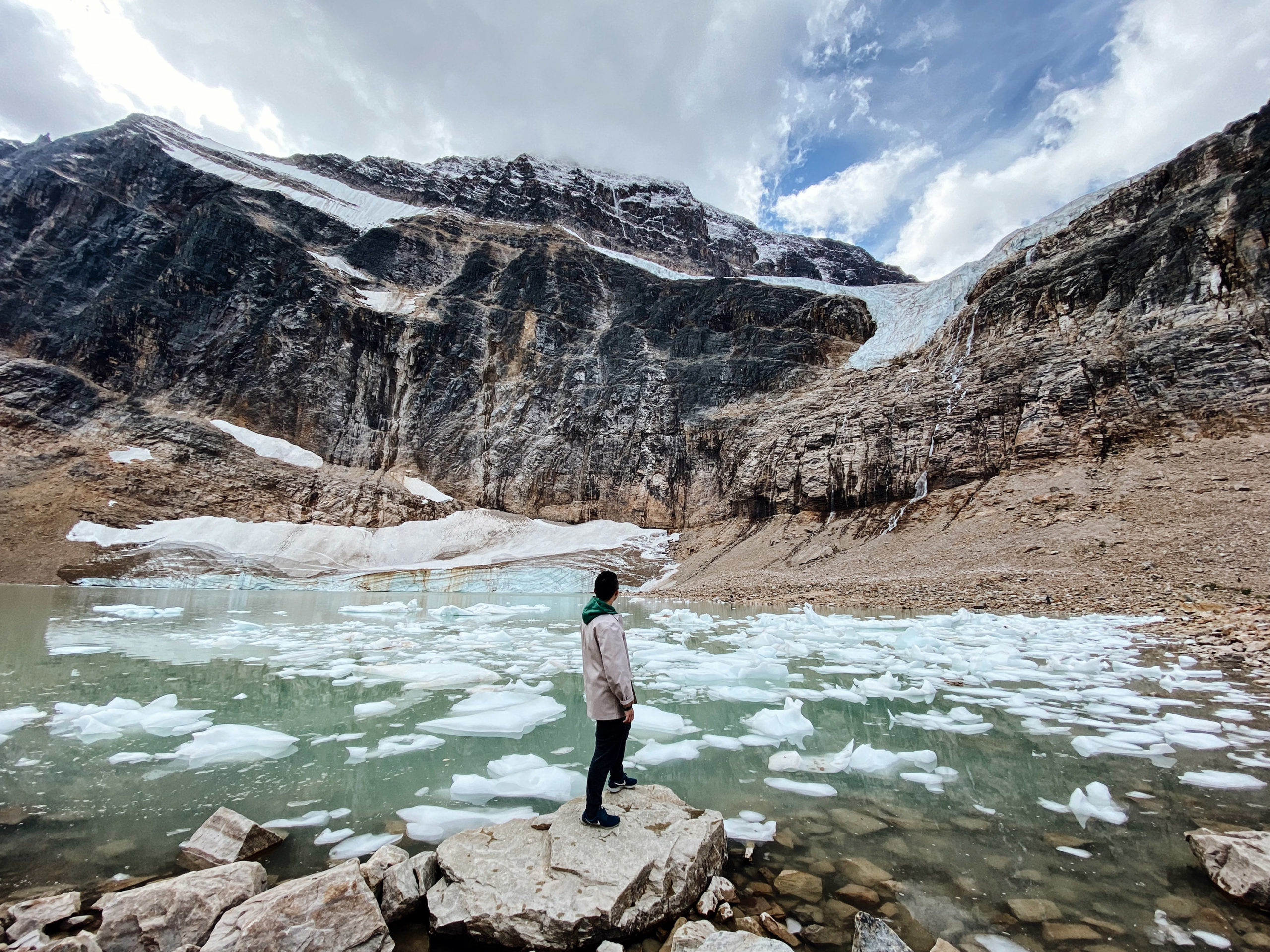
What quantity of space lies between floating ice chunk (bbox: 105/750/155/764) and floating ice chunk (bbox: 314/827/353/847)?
250cm

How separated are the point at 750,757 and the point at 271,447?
2066 inches

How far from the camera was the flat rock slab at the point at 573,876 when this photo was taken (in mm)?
2398

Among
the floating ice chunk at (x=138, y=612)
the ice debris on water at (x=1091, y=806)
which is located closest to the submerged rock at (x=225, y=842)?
the ice debris on water at (x=1091, y=806)

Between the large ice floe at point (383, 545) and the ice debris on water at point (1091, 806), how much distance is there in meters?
34.7

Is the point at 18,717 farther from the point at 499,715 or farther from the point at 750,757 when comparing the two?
the point at 750,757

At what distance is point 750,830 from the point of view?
3.38 m

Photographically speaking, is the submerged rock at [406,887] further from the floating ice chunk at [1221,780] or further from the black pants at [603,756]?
the floating ice chunk at [1221,780]

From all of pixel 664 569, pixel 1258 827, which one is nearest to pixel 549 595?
pixel 664 569

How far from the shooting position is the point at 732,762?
4656mm

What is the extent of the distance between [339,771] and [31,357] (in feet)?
218

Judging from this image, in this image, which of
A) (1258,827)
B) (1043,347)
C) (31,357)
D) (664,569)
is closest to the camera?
(1258,827)

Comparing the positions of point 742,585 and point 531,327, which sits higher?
point 531,327

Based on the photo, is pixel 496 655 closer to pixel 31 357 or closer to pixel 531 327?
pixel 531 327

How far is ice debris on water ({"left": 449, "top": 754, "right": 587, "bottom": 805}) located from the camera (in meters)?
3.89
